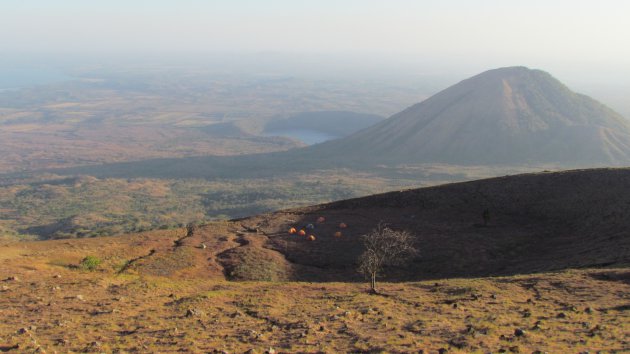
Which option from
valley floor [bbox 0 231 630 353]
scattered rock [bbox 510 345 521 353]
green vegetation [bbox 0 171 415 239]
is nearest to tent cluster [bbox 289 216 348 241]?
valley floor [bbox 0 231 630 353]

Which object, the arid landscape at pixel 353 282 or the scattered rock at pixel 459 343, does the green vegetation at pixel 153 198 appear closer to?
the arid landscape at pixel 353 282

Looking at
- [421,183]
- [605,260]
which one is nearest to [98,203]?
[421,183]

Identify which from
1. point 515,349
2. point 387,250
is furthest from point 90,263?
point 515,349

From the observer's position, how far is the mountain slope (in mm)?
172625

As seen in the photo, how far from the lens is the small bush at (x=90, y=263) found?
33916 mm

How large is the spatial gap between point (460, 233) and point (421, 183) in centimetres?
10692

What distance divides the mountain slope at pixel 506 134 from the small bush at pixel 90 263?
151076mm

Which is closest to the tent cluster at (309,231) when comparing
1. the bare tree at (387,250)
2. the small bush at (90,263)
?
the bare tree at (387,250)

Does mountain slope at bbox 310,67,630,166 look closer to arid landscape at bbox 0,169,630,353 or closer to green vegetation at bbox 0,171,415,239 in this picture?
green vegetation at bbox 0,171,415,239

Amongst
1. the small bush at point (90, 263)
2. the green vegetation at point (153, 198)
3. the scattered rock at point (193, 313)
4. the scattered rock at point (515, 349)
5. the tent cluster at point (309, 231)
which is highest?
the scattered rock at point (515, 349)

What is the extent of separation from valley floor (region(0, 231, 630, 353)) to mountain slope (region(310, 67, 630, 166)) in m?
153

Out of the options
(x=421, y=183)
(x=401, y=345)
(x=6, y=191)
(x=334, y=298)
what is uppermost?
(x=401, y=345)

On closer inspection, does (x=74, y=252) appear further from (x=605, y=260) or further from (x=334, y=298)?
(x=605, y=260)

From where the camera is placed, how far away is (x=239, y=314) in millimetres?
23594
